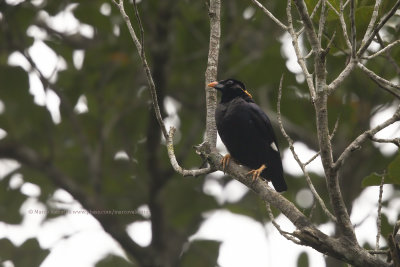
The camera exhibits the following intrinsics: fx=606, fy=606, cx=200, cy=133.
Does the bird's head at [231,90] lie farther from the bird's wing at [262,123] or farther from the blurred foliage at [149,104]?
the blurred foliage at [149,104]

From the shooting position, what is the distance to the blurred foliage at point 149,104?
19.3ft

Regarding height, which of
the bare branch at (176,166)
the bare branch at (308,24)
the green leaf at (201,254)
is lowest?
the green leaf at (201,254)

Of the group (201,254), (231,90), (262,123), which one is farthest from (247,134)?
(201,254)

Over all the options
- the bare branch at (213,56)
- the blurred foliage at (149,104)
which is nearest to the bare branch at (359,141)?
the bare branch at (213,56)

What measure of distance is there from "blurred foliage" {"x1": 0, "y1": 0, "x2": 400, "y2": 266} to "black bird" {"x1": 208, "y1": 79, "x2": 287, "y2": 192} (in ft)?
2.61

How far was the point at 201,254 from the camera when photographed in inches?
238

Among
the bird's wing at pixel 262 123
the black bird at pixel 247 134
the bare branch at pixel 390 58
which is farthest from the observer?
the bird's wing at pixel 262 123

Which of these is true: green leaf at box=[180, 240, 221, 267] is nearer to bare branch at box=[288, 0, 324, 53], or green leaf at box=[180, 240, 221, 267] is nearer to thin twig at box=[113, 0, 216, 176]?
thin twig at box=[113, 0, 216, 176]

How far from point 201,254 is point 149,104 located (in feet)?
5.49

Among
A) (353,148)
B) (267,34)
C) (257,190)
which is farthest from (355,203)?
(353,148)

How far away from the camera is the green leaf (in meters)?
5.89

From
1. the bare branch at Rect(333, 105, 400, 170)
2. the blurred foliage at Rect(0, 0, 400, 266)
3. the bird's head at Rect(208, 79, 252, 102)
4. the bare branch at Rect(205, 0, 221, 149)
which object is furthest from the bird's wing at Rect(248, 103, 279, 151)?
the bare branch at Rect(333, 105, 400, 170)

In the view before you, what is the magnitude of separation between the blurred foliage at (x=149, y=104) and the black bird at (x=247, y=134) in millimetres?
794

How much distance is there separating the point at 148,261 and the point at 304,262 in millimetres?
1447
